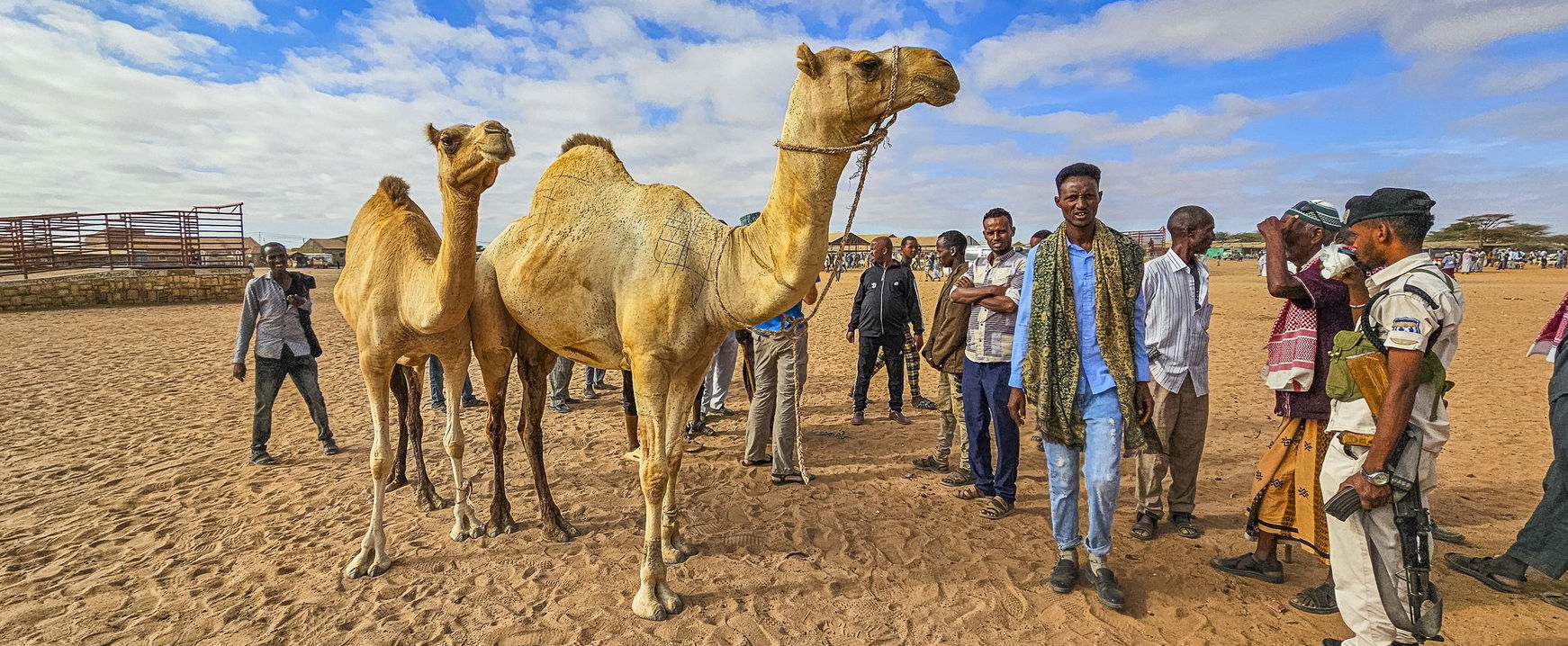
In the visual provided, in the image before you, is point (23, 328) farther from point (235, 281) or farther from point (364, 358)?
point (364, 358)

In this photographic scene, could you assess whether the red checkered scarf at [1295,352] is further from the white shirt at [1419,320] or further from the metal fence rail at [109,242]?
the metal fence rail at [109,242]

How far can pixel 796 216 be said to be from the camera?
3.12m

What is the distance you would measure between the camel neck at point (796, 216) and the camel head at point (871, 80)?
0.24ft

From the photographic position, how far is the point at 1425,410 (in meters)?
2.77

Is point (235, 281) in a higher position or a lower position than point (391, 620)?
higher

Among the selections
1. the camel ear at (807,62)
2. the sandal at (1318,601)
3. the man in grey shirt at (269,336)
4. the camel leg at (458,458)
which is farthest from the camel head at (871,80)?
the man in grey shirt at (269,336)

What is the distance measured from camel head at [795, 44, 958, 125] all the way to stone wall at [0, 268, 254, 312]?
3094 centimetres

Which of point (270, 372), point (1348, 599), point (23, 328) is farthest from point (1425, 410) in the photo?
point (23, 328)

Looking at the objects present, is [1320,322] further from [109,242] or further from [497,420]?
[109,242]

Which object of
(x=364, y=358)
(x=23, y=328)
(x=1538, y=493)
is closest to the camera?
(x=364, y=358)

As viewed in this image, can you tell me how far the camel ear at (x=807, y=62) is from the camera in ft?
9.50

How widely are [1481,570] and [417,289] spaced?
676cm

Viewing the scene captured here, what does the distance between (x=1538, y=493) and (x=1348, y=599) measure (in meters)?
4.30

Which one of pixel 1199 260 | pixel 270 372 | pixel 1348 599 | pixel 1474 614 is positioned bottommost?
pixel 1474 614
